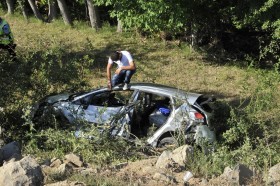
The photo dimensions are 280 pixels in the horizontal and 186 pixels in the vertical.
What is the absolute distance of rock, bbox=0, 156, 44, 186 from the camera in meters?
5.37

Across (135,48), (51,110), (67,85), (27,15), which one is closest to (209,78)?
(135,48)

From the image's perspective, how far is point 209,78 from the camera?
1478 centimetres

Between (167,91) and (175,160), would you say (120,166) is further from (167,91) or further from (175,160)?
(167,91)

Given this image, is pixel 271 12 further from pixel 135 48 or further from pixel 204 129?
pixel 204 129

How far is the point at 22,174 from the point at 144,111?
4.32 meters

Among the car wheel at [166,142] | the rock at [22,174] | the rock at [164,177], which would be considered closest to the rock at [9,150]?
the rock at [22,174]

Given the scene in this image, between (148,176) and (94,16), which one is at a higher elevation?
(94,16)

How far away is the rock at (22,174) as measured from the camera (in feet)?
17.6

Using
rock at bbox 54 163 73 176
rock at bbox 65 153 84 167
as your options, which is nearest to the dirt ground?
rock at bbox 54 163 73 176

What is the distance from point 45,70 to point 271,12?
7.32m

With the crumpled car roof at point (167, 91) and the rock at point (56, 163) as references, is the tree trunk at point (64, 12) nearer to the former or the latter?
the crumpled car roof at point (167, 91)

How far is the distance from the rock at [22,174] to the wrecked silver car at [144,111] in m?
2.73

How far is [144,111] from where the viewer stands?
948cm

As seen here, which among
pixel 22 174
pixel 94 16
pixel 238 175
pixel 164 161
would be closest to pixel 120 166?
Result: pixel 164 161
